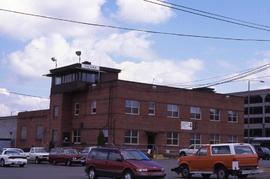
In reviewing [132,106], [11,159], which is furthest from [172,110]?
[11,159]

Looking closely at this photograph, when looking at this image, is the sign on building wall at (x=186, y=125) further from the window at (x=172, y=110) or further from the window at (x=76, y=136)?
the window at (x=76, y=136)

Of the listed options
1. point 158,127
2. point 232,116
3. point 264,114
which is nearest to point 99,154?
point 158,127

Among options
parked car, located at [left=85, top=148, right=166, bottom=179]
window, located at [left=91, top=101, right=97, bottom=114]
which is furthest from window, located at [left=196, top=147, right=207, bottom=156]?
window, located at [left=91, top=101, right=97, bottom=114]

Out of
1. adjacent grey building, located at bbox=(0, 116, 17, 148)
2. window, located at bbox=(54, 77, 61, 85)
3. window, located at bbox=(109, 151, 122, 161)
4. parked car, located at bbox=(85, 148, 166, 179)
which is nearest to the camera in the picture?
parked car, located at bbox=(85, 148, 166, 179)

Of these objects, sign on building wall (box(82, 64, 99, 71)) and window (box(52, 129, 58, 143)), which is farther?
window (box(52, 129, 58, 143))

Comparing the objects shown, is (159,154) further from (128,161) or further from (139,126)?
(128,161)

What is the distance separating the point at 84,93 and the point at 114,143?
28.8 feet

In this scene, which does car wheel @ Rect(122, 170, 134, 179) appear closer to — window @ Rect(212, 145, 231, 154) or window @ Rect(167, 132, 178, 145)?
window @ Rect(212, 145, 231, 154)

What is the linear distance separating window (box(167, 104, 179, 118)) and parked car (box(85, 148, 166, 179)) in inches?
1507

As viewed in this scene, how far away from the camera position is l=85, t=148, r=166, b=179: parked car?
78.1 ft

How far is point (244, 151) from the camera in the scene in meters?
26.3

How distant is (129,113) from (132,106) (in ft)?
3.04

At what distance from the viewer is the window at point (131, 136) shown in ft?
200

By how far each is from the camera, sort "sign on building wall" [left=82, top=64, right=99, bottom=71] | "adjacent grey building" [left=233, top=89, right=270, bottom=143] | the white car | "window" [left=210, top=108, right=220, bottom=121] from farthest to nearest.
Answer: "adjacent grey building" [left=233, top=89, right=270, bottom=143] < "window" [left=210, top=108, right=220, bottom=121] < "sign on building wall" [left=82, top=64, right=99, bottom=71] < the white car
